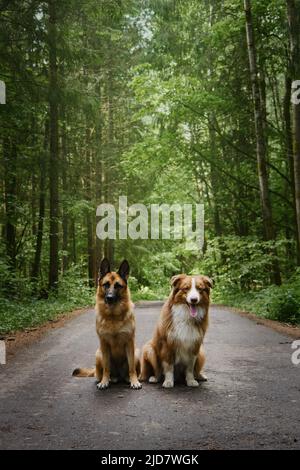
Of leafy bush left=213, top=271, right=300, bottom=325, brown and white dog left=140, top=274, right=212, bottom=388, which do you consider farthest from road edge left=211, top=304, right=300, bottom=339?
brown and white dog left=140, top=274, right=212, bottom=388

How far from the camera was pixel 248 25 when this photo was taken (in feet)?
54.6

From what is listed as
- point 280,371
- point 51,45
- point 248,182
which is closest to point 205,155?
point 248,182

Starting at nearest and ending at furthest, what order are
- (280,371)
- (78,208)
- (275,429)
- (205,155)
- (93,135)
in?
(275,429)
(280,371)
(78,208)
(205,155)
(93,135)

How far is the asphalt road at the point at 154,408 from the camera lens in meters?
4.08

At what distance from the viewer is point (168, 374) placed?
6.05 meters

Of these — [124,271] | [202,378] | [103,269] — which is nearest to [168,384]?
[202,378]

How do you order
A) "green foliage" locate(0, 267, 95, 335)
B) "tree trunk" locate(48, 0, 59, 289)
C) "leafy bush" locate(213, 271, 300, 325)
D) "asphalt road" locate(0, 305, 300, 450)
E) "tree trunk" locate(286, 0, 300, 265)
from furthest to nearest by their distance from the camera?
"tree trunk" locate(48, 0, 59, 289) < "tree trunk" locate(286, 0, 300, 265) < "leafy bush" locate(213, 271, 300, 325) < "green foliage" locate(0, 267, 95, 335) < "asphalt road" locate(0, 305, 300, 450)

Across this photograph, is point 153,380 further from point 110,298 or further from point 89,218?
point 89,218

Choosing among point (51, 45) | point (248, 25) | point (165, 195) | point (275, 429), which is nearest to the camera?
point (275, 429)

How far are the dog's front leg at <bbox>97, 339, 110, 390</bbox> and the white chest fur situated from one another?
836 millimetres

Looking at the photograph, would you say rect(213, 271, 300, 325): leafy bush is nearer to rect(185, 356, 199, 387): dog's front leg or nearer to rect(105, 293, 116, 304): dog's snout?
rect(185, 356, 199, 387): dog's front leg

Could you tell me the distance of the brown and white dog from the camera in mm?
5953
